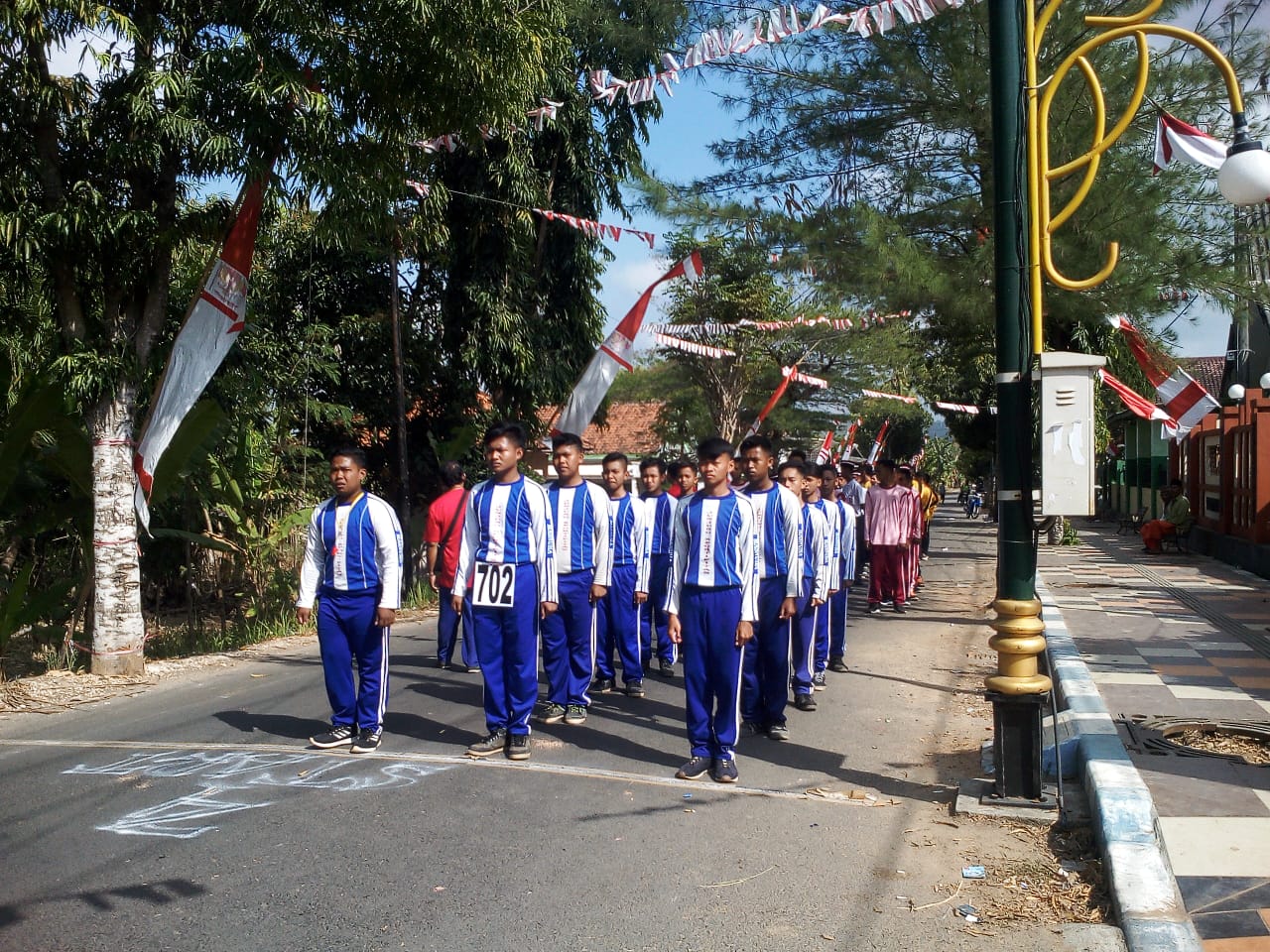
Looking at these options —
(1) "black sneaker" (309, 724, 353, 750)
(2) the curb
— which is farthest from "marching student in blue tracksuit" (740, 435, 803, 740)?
(1) "black sneaker" (309, 724, 353, 750)

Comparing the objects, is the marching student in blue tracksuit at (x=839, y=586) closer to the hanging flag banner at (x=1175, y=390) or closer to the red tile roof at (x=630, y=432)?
the hanging flag banner at (x=1175, y=390)

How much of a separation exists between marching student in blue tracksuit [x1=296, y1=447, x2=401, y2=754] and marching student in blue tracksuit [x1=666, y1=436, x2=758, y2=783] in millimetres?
1739

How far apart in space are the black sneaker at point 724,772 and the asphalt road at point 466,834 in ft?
0.29

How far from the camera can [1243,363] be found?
27.1 metres

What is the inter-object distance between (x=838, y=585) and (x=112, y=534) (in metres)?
6.09

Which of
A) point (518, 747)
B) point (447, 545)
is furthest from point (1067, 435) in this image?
point (447, 545)

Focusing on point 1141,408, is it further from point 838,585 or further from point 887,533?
point 838,585

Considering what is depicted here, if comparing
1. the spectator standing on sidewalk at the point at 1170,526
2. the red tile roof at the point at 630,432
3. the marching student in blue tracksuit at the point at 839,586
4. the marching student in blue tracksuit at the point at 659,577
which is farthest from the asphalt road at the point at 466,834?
the red tile roof at the point at 630,432

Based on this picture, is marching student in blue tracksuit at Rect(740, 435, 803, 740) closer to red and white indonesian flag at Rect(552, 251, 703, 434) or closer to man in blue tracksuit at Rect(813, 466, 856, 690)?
man in blue tracksuit at Rect(813, 466, 856, 690)

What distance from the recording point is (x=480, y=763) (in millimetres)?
6562

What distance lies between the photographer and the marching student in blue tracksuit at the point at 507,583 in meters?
6.69

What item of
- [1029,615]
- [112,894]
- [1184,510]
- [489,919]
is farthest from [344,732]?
[1184,510]

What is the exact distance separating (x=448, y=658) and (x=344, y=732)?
3.03 meters

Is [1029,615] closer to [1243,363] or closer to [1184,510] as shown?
[1184,510]
